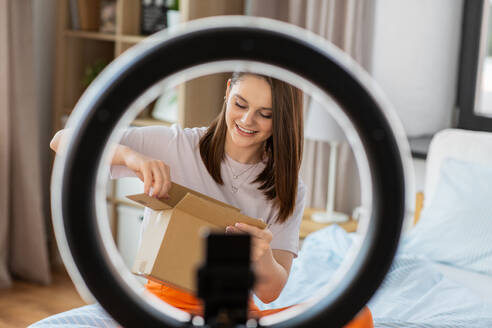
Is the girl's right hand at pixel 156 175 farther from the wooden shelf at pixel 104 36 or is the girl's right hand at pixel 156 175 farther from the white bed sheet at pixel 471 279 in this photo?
the wooden shelf at pixel 104 36

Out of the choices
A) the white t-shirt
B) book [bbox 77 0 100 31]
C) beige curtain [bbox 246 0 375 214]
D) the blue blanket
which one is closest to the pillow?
the blue blanket

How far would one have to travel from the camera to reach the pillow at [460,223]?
6.82 ft

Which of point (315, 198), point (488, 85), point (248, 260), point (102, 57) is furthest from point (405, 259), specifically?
point (102, 57)

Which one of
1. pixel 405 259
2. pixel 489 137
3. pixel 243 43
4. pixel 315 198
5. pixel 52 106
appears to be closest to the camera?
pixel 243 43

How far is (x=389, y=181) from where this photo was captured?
0.39 metres

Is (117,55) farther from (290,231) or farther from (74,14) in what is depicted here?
(290,231)

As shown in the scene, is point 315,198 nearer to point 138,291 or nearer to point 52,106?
point 52,106

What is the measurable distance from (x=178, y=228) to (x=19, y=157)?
8.17ft

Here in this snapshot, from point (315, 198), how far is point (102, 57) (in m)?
1.38

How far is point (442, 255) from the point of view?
213 centimetres

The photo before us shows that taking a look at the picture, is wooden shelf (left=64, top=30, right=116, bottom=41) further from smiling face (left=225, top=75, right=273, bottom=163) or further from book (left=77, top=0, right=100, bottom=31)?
smiling face (left=225, top=75, right=273, bottom=163)

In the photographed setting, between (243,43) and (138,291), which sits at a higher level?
(243,43)

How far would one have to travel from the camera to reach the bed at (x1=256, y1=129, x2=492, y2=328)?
1.71 metres

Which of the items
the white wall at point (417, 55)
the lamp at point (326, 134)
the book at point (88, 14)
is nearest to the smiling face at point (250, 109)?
the lamp at point (326, 134)
